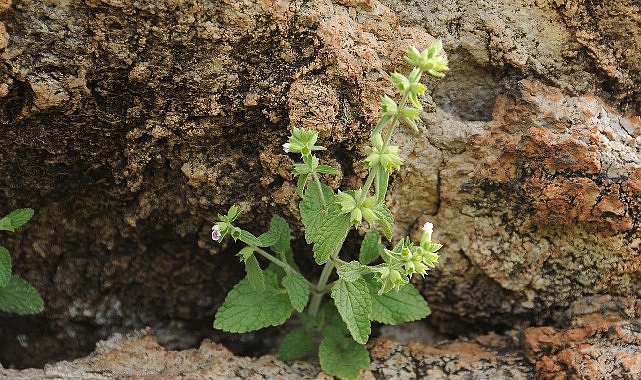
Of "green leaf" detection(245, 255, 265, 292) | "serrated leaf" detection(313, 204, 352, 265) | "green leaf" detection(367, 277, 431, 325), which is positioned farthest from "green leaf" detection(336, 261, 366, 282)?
"green leaf" detection(245, 255, 265, 292)

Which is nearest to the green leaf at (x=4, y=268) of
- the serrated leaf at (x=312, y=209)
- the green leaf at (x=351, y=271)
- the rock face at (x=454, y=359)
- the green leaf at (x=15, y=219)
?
the green leaf at (x=15, y=219)

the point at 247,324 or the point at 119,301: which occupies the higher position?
the point at 247,324

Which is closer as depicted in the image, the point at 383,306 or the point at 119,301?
the point at 383,306

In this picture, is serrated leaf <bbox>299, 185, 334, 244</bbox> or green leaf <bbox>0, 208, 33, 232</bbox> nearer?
serrated leaf <bbox>299, 185, 334, 244</bbox>

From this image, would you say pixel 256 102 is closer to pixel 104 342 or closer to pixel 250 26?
pixel 250 26

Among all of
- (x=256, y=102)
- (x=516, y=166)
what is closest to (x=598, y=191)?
(x=516, y=166)

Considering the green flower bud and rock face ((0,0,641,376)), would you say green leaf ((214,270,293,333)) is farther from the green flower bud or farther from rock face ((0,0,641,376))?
the green flower bud

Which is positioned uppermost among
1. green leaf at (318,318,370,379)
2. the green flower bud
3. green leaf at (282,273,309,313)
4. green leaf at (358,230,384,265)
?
the green flower bud
